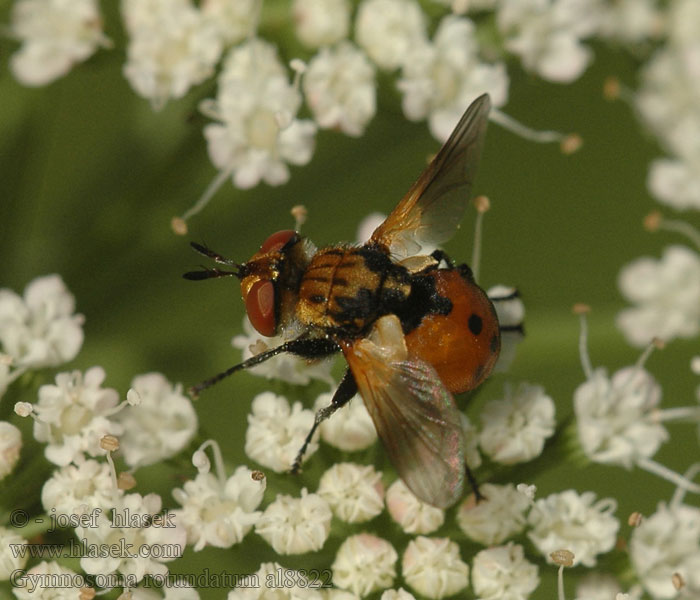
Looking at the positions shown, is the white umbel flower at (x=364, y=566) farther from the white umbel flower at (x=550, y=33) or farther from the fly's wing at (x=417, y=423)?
the white umbel flower at (x=550, y=33)

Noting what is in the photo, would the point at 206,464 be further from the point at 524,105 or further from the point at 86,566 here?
the point at 524,105

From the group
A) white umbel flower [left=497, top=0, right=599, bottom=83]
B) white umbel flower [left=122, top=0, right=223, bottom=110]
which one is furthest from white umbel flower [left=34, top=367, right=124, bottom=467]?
white umbel flower [left=497, top=0, right=599, bottom=83]

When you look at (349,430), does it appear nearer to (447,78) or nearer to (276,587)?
(276,587)

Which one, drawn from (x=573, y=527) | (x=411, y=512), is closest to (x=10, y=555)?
(x=411, y=512)

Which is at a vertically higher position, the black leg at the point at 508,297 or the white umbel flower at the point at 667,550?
the black leg at the point at 508,297

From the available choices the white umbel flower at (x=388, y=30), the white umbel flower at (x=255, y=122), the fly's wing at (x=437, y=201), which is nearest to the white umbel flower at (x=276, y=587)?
the fly's wing at (x=437, y=201)

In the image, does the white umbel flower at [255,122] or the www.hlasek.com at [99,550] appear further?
the white umbel flower at [255,122]
